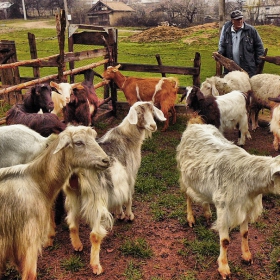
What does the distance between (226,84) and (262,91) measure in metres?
0.94

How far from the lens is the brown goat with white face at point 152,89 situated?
8.70 meters

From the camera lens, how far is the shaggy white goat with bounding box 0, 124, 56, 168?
4219 millimetres

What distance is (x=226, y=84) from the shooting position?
8.33 m

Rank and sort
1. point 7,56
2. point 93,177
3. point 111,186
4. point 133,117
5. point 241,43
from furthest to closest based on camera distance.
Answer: point 7,56
point 241,43
point 133,117
point 111,186
point 93,177

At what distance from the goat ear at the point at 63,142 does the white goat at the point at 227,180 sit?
5.81ft

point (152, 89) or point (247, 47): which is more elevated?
point (247, 47)

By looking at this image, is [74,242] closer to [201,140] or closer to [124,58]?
[201,140]

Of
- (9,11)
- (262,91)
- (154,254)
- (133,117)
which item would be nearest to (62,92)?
(133,117)

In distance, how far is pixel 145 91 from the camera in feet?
29.1

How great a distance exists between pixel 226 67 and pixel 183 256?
5.98 m

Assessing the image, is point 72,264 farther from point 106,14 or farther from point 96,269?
point 106,14

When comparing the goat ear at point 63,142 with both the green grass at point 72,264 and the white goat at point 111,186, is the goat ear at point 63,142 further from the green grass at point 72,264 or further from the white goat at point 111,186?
the green grass at point 72,264

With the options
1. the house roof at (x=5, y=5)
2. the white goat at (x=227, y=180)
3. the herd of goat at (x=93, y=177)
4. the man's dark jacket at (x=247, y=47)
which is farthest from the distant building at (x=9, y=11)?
the white goat at (x=227, y=180)

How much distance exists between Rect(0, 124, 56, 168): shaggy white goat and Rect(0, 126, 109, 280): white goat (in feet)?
→ 2.72
